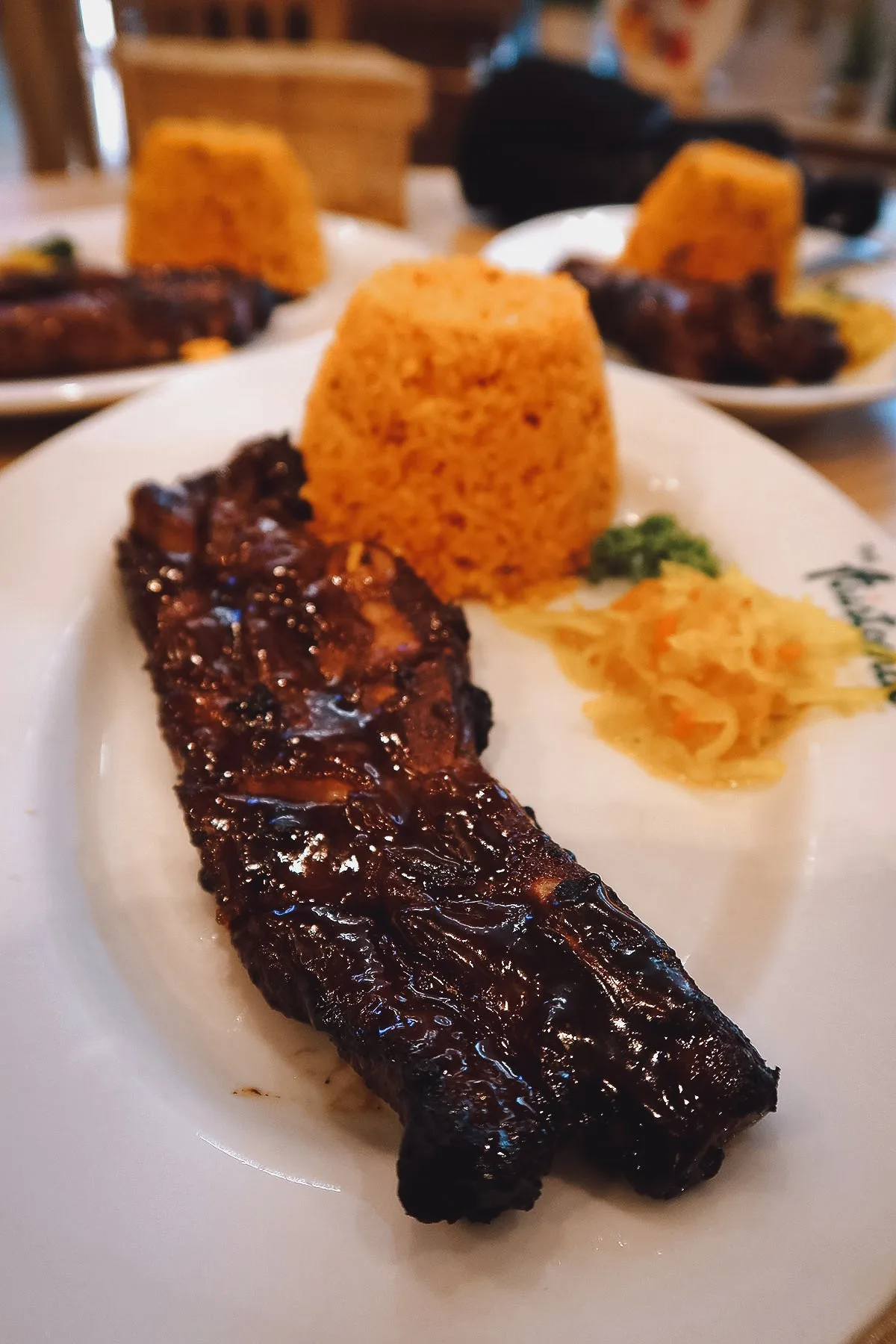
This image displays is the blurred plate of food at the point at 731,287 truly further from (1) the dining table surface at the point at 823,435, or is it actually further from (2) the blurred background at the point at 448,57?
(2) the blurred background at the point at 448,57

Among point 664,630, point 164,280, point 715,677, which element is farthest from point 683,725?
point 164,280

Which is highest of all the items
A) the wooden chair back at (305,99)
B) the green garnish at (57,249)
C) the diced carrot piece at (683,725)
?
the wooden chair back at (305,99)

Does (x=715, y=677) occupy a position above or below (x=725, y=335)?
below

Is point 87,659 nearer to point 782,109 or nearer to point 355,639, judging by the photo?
point 355,639

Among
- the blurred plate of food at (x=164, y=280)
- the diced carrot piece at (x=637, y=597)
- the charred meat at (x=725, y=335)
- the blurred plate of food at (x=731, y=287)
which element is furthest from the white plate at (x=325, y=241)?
the diced carrot piece at (x=637, y=597)

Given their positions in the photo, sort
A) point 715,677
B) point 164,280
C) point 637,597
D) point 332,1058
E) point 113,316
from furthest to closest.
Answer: point 164,280 < point 113,316 < point 637,597 < point 715,677 < point 332,1058

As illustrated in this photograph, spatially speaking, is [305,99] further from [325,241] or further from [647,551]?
[647,551]

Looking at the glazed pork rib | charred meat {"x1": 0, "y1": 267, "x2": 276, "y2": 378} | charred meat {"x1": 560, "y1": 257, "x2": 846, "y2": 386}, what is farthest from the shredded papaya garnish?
charred meat {"x1": 0, "y1": 267, "x2": 276, "y2": 378}

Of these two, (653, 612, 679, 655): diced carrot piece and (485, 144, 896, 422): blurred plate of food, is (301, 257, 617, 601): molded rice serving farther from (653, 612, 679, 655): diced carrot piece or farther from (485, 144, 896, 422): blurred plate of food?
(485, 144, 896, 422): blurred plate of food
